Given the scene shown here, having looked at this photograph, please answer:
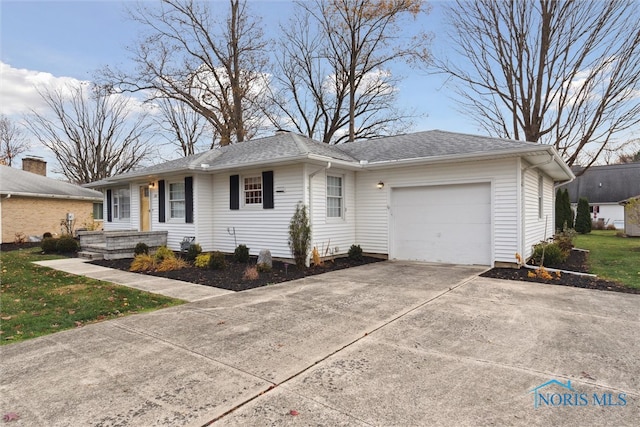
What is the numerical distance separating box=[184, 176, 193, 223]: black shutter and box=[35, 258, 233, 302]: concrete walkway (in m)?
2.71

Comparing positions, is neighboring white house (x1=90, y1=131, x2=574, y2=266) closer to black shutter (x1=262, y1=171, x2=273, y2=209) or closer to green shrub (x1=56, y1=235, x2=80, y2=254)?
black shutter (x1=262, y1=171, x2=273, y2=209)

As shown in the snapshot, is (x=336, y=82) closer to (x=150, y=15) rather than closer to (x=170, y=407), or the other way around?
(x=150, y=15)

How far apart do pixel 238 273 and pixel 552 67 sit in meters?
15.2

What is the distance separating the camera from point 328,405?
2.45m

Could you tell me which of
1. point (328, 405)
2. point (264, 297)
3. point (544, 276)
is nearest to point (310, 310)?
point (264, 297)

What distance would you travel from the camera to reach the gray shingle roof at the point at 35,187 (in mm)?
15609

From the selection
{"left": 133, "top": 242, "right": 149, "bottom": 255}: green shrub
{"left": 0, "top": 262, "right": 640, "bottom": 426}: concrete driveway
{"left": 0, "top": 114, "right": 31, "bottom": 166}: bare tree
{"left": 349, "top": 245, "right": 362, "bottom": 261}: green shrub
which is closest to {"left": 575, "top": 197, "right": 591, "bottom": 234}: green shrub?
{"left": 349, "top": 245, "right": 362, "bottom": 261}: green shrub

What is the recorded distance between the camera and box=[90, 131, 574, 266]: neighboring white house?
26.7 feet

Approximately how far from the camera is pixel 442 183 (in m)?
8.85

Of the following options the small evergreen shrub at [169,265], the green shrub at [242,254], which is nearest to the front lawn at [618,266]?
the green shrub at [242,254]

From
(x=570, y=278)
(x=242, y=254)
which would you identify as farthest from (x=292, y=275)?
(x=570, y=278)

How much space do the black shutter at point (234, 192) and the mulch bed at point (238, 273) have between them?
5.47 feet

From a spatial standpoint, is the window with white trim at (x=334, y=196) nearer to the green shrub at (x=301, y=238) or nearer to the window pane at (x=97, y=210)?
the green shrub at (x=301, y=238)

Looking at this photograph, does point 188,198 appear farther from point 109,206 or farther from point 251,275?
point 109,206
